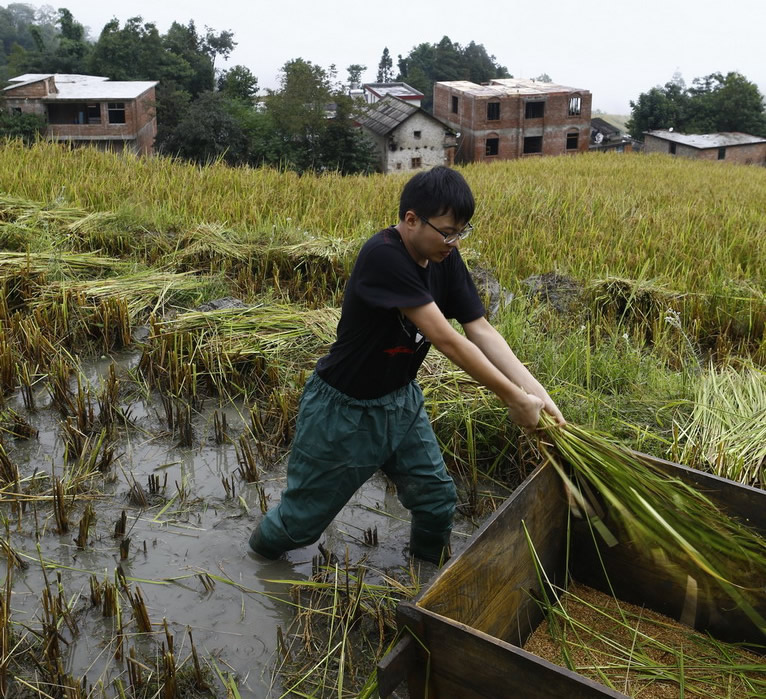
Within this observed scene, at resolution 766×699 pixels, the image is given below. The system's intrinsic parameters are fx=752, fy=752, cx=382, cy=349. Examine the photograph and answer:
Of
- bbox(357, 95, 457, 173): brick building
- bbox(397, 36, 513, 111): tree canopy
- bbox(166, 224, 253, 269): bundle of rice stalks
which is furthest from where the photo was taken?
bbox(397, 36, 513, 111): tree canopy

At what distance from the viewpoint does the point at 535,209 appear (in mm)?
8352

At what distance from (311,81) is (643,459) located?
96.1 feet

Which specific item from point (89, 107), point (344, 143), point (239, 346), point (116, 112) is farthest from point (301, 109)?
point (239, 346)

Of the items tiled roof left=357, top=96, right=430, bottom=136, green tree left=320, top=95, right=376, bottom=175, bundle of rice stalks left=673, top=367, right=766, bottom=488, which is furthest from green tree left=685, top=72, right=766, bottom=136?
bundle of rice stalks left=673, top=367, right=766, bottom=488

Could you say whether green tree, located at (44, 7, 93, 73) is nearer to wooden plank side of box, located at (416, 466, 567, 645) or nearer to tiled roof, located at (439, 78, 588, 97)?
tiled roof, located at (439, 78, 588, 97)

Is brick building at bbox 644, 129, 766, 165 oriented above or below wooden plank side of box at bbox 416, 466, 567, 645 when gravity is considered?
Result: above

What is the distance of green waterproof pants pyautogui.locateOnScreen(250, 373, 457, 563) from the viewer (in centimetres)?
233

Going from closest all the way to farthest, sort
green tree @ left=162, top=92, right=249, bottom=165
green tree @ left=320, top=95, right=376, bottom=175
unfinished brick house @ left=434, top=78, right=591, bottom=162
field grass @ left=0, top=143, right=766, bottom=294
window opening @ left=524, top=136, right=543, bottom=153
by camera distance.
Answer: field grass @ left=0, top=143, right=766, bottom=294 → green tree @ left=162, top=92, right=249, bottom=165 → green tree @ left=320, top=95, right=376, bottom=175 → unfinished brick house @ left=434, top=78, right=591, bottom=162 → window opening @ left=524, top=136, right=543, bottom=153

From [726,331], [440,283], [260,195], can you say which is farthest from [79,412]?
[260,195]

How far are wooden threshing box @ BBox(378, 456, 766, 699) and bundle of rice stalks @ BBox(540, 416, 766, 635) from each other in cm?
6

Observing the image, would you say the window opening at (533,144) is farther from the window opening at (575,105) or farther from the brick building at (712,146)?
the brick building at (712,146)

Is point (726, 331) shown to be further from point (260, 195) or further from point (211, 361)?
point (260, 195)

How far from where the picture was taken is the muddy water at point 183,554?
2.29 metres

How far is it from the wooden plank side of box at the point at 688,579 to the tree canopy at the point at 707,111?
145ft
